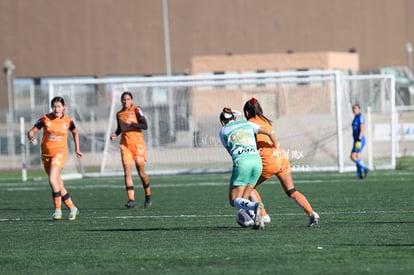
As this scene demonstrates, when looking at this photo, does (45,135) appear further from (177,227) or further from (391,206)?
(391,206)

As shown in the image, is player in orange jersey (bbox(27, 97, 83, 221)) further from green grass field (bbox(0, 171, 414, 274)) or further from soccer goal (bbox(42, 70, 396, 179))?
soccer goal (bbox(42, 70, 396, 179))

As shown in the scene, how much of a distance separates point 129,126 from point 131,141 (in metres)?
0.36

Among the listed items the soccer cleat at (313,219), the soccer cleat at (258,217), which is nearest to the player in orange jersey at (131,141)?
the soccer cleat at (258,217)

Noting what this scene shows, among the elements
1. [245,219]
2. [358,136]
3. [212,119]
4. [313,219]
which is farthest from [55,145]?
[212,119]

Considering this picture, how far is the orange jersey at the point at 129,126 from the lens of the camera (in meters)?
22.0

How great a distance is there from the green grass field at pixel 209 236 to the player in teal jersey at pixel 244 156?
0.46m

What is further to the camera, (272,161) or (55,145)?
(55,145)

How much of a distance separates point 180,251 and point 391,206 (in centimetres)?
731

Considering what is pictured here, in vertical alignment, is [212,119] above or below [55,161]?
above

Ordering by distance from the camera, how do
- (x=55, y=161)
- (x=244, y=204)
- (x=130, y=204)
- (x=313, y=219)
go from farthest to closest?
(x=130, y=204)
(x=55, y=161)
(x=313, y=219)
(x=244, y=204)

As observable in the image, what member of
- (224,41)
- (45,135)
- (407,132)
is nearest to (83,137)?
(407,132)

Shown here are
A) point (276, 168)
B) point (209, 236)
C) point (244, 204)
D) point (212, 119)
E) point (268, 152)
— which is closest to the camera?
point (209, 236)

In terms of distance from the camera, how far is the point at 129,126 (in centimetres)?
2194

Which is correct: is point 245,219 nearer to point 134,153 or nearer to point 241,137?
point 241,137
